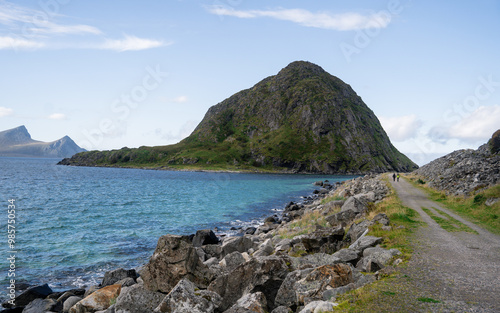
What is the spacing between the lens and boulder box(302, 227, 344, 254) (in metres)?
19.0

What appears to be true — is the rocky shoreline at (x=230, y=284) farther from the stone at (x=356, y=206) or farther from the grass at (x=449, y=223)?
the stone at (x=356, y=206)

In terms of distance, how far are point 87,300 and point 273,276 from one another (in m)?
9.34

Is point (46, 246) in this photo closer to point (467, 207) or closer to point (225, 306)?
point (225, 306)

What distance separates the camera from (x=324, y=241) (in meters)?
19.3

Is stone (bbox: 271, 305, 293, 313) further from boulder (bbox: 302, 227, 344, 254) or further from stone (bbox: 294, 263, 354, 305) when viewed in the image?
boulder (bbox: 302, 227, 344, 254)

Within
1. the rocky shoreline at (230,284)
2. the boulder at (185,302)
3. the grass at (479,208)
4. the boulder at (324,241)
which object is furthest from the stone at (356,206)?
the boulder at (185,302)

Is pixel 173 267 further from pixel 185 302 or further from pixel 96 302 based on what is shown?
pixel 96 302

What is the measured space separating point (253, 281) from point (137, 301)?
436 cm

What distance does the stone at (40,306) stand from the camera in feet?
53.0

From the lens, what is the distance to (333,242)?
19.6 meters

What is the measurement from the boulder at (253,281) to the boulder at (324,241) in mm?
6789

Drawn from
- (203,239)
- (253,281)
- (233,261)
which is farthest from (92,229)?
(253,281)

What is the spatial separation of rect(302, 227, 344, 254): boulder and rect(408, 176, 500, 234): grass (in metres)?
11.6

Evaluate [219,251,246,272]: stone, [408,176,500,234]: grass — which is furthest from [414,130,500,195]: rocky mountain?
[219,251,246,272]: stone
